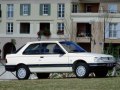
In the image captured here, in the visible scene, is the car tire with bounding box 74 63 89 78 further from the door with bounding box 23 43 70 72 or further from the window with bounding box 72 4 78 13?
the window with bounding box 72 4 78 13

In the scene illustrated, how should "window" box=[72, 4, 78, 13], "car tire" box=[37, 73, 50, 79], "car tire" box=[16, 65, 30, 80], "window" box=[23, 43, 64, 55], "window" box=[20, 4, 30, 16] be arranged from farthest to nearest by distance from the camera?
"window" box=[20, 4, 30, 16] < "window" box=[72, 4, 78, 13] < "car tire" box=[37, 73, 50, 79] < "car tire" box=[16, 65, 30, 80] < "window" box=[23, 43, 64, 55]

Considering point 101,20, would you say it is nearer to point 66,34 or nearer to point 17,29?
point 66,34

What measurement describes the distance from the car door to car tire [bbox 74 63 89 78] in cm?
45

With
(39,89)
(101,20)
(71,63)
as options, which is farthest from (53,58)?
(101,20)

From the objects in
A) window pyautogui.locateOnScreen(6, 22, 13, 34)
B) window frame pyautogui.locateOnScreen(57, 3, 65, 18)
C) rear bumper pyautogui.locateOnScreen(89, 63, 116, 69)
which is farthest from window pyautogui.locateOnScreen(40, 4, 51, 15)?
rear bumper pyautogui.locateOnScreen(89, 63, 116, 69)

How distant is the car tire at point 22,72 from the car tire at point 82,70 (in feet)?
7.72

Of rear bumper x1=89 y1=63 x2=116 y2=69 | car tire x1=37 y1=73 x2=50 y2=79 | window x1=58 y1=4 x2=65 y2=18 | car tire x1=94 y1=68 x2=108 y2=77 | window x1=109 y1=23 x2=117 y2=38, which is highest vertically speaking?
window x1=58 y1=4 x2=65 y2=18

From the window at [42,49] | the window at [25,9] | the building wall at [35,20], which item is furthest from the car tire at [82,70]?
the window at [25,9]

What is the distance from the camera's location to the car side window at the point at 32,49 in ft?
81.8

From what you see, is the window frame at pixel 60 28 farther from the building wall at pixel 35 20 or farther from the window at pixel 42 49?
the window at pixel 42 49

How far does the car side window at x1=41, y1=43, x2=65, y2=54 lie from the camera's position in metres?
24.3

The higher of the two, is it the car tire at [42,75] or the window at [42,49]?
the window at [42,49]

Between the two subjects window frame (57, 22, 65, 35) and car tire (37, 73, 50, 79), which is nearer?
car tire (37, 73, 50, 79)

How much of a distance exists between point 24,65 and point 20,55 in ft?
1.58
